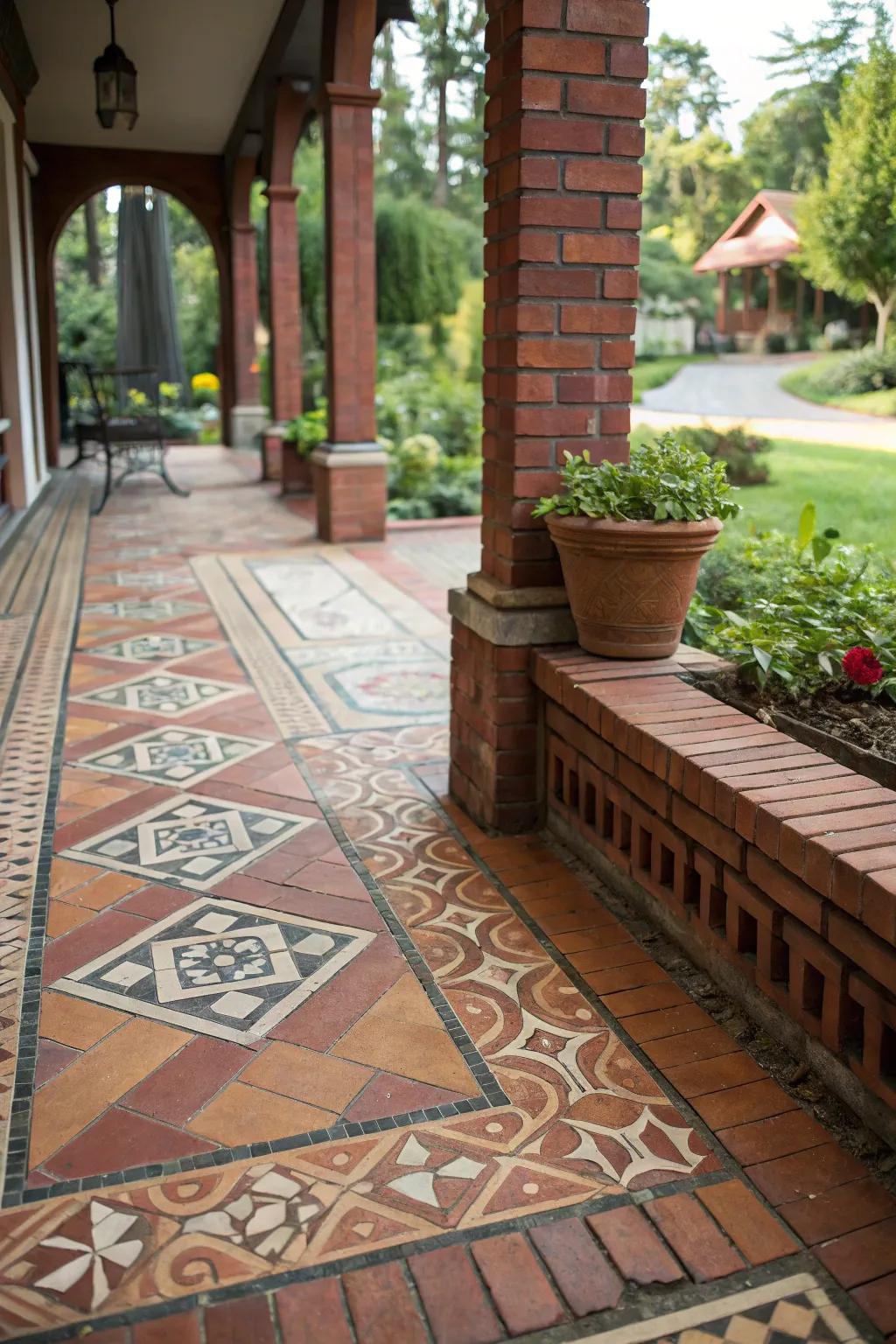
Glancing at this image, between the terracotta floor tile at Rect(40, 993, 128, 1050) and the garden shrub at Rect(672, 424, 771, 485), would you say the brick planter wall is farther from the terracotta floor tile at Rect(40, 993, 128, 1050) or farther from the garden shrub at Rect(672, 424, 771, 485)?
the garden shrub at Rect(672, 424, 771, 485)

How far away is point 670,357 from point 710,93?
151cm

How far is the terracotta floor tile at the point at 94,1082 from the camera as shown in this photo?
175cm

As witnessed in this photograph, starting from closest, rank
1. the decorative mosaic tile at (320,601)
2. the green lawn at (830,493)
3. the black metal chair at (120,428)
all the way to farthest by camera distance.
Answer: the green lawn at (830,493) < the decorative mosaic tile at (320,601) < the black metal chair at (120,428)

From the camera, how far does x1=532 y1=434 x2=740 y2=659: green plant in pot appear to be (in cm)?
259

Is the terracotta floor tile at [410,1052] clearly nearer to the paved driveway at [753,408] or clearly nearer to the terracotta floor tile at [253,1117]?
the terracotta floor tile at [253,1117]

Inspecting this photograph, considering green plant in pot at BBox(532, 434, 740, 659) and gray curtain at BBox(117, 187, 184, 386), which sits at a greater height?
gray curtain at BBox(117, 187, 184, 386)

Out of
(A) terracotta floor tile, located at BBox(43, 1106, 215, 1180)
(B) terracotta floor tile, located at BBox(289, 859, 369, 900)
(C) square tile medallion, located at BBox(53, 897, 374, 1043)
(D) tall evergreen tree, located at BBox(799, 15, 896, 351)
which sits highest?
(D) tall evergreen tree, located at BBox(799, 15, 896, 351)

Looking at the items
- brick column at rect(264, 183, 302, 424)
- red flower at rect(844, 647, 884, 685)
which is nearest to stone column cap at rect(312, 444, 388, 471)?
brick column at rect(264, 183, 302, 424)

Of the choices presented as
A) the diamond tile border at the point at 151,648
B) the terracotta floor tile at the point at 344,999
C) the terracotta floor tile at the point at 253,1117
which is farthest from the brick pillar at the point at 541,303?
the diamond tile border at the point at 151,648

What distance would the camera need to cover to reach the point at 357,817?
119 inches

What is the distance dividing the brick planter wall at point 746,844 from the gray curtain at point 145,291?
15.1 m

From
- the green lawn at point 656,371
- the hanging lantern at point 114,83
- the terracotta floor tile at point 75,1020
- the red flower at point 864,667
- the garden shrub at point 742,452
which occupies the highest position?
the hanging lantern at point 114,83

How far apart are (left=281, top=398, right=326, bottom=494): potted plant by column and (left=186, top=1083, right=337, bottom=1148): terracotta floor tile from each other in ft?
26.2

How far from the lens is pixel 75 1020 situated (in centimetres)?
206
